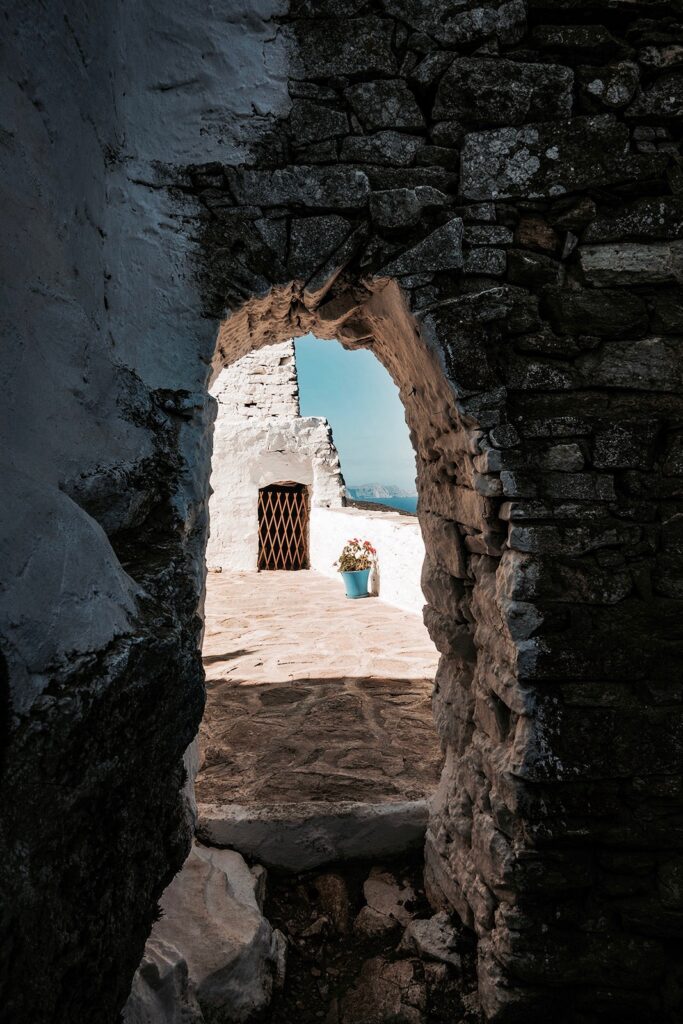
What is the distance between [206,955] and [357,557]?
5337mm

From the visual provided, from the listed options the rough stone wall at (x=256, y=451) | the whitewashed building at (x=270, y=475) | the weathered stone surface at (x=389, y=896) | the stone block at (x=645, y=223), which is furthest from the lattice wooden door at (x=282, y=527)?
the stone block at (x=645, y=223)

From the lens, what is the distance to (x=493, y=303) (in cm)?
193

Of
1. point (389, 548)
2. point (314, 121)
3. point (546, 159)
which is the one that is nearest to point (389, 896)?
point (546, 159)

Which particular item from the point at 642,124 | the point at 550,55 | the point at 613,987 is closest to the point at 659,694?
the point at 613,987

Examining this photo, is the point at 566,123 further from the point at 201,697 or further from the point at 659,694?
the point at 201,697

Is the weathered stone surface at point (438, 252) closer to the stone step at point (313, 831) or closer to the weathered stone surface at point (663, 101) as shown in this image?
the weathered stone surface at point (663, 101)

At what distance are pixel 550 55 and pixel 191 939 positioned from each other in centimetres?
316

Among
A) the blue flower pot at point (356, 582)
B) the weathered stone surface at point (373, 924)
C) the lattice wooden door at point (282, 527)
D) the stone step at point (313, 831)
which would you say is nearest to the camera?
the weathered stone surface at point (373, 924)

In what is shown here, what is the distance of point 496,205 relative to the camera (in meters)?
1.97

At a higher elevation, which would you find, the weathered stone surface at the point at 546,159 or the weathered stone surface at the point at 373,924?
the weathered stone surface at the point at 546,159

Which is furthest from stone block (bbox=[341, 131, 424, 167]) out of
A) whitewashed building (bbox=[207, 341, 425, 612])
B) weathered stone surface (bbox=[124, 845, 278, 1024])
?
whitewashed building (bbox=[207, 341, 425, 612])

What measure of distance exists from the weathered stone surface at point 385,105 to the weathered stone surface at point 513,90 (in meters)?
0.16

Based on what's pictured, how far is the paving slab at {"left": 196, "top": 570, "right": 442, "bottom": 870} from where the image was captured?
258cm

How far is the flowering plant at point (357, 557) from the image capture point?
7.09m
